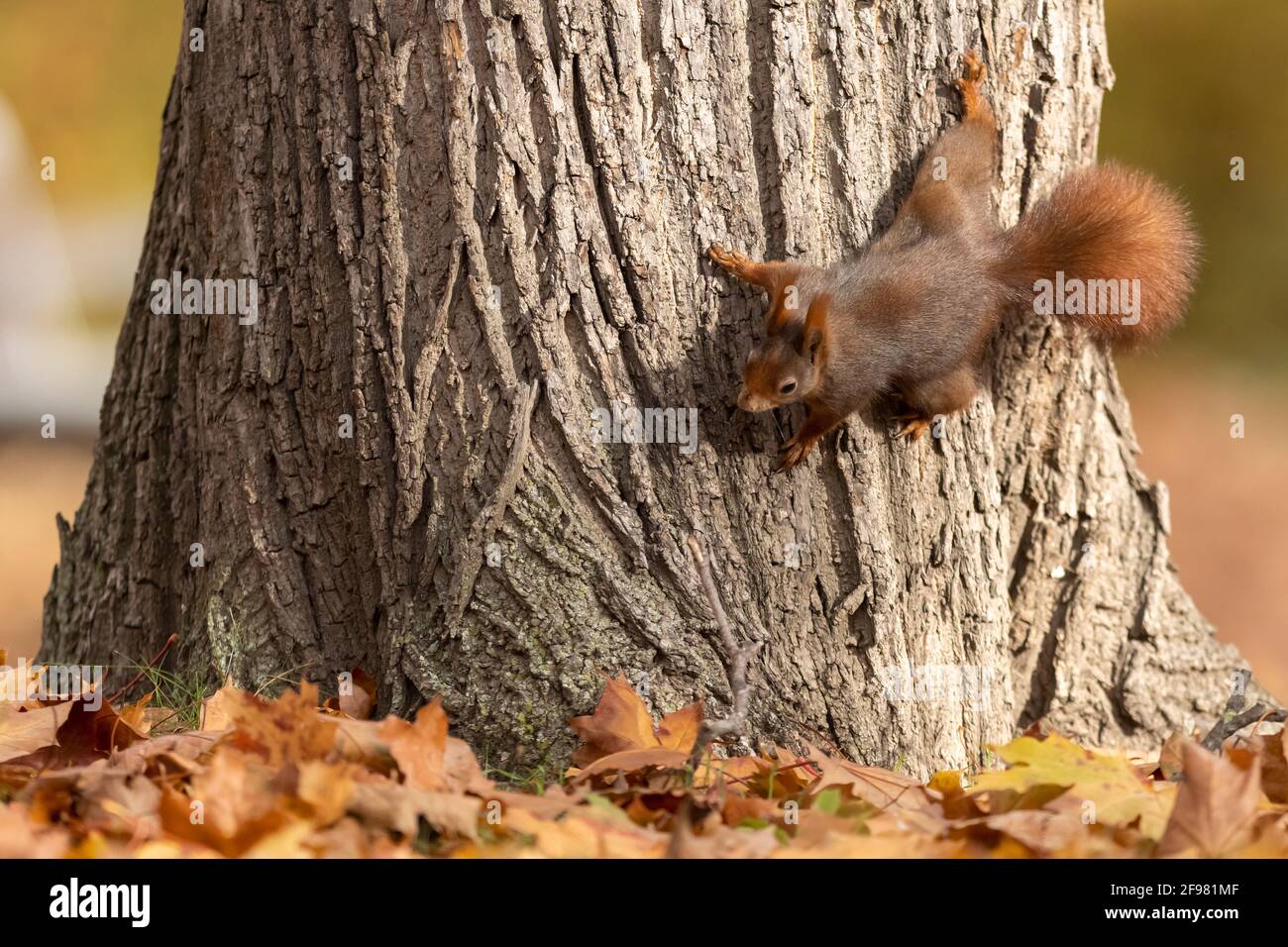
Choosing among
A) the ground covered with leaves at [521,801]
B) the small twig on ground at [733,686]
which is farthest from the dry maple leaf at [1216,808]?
the small twig on ground at [733,686]

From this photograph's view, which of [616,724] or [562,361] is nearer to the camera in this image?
[616,724]

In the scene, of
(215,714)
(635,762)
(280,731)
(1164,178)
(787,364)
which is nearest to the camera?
(280,731)

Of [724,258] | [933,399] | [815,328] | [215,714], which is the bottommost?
[215,714]

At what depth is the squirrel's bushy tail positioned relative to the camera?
236 centimetres

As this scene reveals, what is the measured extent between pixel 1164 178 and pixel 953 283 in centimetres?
412

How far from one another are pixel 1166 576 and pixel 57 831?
8.14 ft

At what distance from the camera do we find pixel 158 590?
2549mm

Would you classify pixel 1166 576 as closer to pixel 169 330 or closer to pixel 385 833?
pixel 385 833

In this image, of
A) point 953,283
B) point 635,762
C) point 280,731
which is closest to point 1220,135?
point 953,283

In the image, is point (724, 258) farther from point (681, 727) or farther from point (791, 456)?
point (681, 727)

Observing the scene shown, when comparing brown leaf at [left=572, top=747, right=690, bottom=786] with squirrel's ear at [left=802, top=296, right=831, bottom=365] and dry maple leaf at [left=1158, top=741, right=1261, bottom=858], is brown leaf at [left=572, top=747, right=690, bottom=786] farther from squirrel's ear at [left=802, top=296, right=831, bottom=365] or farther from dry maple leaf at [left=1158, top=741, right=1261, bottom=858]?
squirrel's ear at [left=802, top=296, right=831, bottom=365]

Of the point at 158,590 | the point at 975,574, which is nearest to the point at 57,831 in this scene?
the point at 158,590

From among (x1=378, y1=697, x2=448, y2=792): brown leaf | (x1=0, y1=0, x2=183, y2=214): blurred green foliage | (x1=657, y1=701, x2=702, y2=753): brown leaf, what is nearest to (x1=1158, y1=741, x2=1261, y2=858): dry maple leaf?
(x1=657, y1=701, x2=702, y2=753): brown leaf

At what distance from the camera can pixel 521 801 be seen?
Result: 147 cm
